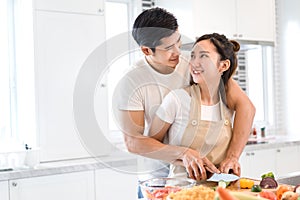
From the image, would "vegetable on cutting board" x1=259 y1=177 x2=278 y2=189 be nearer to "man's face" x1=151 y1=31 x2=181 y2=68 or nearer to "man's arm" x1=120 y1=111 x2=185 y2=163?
"man's arm" x1=120 y1=111 x2=185 y2=163

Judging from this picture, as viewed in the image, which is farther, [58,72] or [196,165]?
[58,72]

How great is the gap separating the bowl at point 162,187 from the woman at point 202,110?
0.61 feet

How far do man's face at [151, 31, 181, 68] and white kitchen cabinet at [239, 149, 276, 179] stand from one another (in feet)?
6.16

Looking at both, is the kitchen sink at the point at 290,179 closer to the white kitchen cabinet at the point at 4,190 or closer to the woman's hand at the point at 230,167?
the woman's hand at the point at 230,167

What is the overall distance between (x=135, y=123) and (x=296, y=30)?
2.78m

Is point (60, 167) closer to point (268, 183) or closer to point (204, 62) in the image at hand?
point (204, 62)

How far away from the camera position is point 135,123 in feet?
5.46

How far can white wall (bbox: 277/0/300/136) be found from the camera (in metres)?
4.02

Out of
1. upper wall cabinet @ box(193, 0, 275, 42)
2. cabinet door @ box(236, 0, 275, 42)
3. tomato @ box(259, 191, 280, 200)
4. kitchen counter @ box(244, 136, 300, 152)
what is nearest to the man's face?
tomato @ box(259, 191, 280, 200)

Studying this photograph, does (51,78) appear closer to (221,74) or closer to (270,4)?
(221,74)

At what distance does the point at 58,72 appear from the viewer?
9.40ft

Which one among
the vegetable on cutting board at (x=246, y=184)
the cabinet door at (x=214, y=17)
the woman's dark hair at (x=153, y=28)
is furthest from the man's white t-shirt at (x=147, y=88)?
the cabinet door at (x=214, y=17)

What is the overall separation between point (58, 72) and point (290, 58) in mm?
2236

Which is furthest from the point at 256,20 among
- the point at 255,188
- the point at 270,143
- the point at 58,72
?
the point at 255,188
